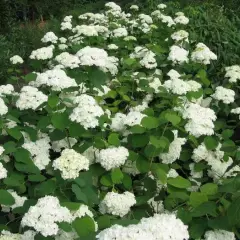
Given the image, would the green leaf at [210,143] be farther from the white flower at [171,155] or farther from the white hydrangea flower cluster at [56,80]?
the white hydrangea flower cluster at [56,80]

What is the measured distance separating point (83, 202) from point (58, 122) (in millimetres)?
526

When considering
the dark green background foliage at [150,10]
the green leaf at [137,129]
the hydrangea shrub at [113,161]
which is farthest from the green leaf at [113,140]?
the dark green background foliage at [150,10]

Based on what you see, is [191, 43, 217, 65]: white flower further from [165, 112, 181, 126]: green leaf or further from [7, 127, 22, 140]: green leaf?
[7, 127, 22, 140]: green leaf

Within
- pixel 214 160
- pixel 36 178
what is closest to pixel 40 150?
pixel 36 178

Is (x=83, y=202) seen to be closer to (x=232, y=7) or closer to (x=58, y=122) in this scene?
(x=58, y=122)

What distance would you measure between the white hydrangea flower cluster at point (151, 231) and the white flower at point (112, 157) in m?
0.71

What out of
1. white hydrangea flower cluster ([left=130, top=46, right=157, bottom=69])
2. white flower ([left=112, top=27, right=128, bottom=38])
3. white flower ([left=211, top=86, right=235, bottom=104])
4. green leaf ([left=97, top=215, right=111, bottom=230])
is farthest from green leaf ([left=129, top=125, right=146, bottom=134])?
white flower ([left=112, top=27, right=128, bottom=38])

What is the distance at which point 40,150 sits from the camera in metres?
2.45

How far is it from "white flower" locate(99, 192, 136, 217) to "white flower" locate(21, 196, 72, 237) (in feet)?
1.28

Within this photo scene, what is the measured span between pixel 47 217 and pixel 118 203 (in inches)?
19.7

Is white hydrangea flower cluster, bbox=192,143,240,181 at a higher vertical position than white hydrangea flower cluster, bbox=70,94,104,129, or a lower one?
lower

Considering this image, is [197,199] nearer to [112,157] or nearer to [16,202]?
[112,157]

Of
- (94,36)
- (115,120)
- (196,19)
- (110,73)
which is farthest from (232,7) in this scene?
(115,120)

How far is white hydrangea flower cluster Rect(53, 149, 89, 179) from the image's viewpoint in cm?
210
